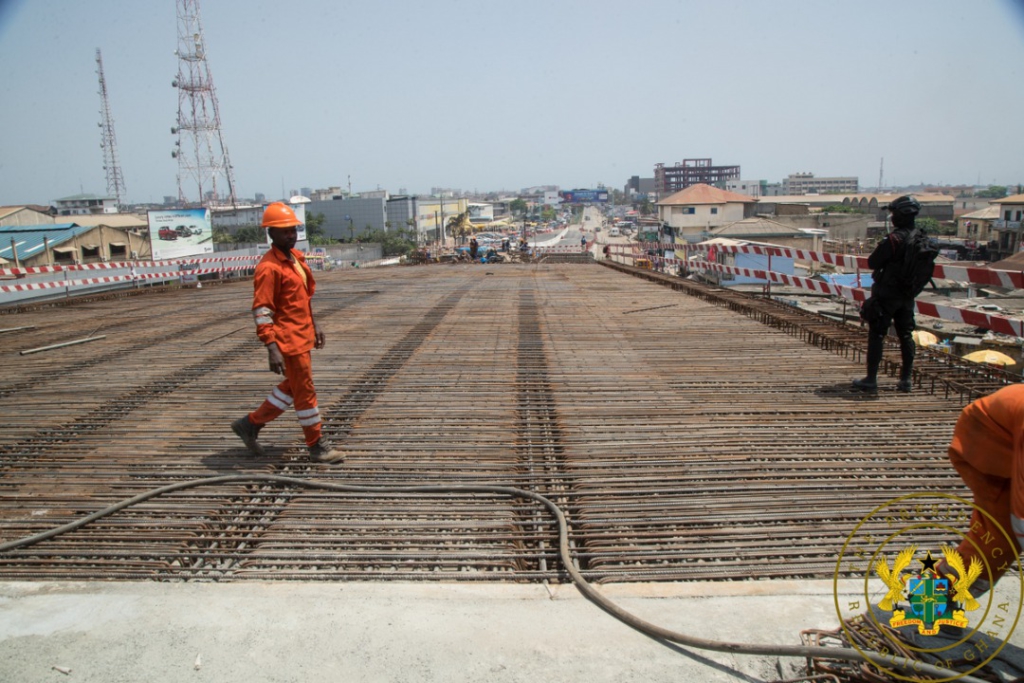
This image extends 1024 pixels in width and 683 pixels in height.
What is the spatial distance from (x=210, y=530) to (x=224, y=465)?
783 millimetres

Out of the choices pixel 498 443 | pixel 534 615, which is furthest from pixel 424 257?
pixel 534 615

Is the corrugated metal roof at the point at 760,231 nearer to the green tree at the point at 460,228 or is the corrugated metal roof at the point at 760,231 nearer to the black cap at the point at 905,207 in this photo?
the black cap at the point at 905,207

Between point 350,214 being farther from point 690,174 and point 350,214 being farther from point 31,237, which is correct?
point 690,174

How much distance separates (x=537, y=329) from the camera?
7.71 m

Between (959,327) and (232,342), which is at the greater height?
(232,342)

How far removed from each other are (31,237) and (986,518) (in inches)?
1311

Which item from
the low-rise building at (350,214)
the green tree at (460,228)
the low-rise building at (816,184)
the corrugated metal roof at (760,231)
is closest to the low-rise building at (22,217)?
the corrugated metal roof at (760,231)

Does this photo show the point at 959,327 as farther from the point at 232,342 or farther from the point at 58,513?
the point at 58,513

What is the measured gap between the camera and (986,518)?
6.63 ft

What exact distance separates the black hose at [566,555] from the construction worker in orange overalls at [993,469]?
0.37m

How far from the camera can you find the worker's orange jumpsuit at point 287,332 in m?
3.75

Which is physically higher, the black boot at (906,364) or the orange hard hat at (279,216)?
the orange hard hat at (279,216)

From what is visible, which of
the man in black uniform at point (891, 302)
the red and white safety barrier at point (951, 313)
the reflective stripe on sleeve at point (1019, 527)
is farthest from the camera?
the red and white safety barrier at point (951, 313)

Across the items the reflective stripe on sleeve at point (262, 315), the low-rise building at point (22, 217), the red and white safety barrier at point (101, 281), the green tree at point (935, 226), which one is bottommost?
the green tree at point (935, 226)
